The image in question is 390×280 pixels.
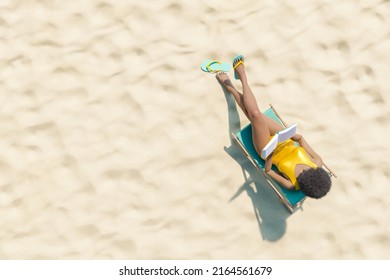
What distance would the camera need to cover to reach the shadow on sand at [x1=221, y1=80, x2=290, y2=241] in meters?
4.38

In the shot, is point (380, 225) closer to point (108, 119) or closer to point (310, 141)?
point (310, 141)

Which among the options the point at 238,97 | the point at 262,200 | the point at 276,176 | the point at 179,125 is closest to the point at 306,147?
the point at 276,176

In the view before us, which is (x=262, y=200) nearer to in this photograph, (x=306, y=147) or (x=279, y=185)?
(x=279, y=185)

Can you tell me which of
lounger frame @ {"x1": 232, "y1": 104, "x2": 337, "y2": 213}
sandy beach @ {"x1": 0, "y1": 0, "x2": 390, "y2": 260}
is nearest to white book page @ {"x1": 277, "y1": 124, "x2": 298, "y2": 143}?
lounger frame @ {"x1": 232, "y1": 104, "x2": 337, "y2": 213}

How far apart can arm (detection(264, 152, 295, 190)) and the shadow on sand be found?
0.39 metres

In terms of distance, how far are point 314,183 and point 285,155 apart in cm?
44

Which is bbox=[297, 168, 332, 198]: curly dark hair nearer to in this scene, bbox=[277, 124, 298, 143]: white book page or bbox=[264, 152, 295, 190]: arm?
bbox=[264, 152, 295, 190]: arm

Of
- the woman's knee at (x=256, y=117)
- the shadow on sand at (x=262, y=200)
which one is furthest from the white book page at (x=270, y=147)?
the shadow on sand at (x=262, y=200)

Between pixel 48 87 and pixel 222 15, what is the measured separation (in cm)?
191

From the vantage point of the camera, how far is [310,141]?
4.52 metres

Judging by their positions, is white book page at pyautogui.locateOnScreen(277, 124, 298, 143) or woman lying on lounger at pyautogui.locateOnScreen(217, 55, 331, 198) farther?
white book page at pyautogui.locateOnScreen(277, 124, 298, 143)

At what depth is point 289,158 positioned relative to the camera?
4.00 metres

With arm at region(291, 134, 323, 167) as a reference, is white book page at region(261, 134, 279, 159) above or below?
above

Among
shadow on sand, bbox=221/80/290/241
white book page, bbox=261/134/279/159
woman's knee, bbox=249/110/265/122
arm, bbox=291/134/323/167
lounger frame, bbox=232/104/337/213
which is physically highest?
woman's knee, bbox=249/110/265/122
